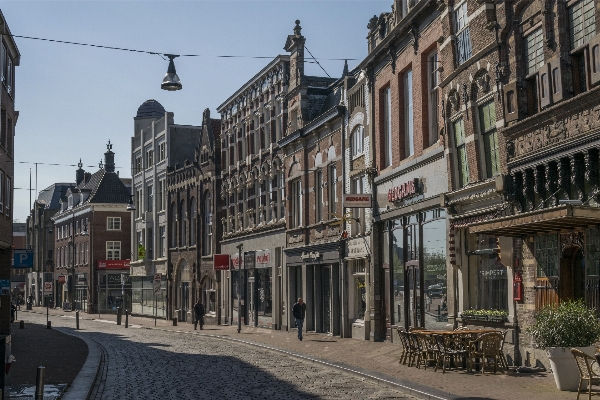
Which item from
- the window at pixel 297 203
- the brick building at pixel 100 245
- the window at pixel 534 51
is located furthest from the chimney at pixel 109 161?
the window at pixel 534 51

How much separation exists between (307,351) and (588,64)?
43.7 ft

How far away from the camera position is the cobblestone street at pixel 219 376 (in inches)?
632

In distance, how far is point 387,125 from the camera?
29609 mm

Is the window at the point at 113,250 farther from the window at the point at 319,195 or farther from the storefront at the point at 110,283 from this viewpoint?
the window at the point at 319,195

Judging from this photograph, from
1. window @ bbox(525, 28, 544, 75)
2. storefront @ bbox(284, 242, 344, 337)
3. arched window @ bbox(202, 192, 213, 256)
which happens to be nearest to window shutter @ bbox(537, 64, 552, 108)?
window @ bbox(525, 28, 544, 75)

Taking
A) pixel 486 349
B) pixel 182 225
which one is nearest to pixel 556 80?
pixel 486 349

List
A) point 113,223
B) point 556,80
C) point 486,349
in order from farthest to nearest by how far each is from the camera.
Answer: point 113,223
point 486,349
point 556,80

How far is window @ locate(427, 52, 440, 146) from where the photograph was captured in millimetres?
25328

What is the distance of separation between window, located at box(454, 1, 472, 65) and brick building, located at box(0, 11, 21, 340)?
16185 millimetres

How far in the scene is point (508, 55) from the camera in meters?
19.7

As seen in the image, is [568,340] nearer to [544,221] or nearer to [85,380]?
[544,221]

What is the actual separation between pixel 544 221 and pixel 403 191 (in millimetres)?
11434

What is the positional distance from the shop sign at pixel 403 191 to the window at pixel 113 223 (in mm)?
56172

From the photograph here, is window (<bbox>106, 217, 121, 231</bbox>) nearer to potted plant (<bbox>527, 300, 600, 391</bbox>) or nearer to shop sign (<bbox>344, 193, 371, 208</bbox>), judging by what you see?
shop sign (<bbox>344, 193, 371, 208</bbox>)
